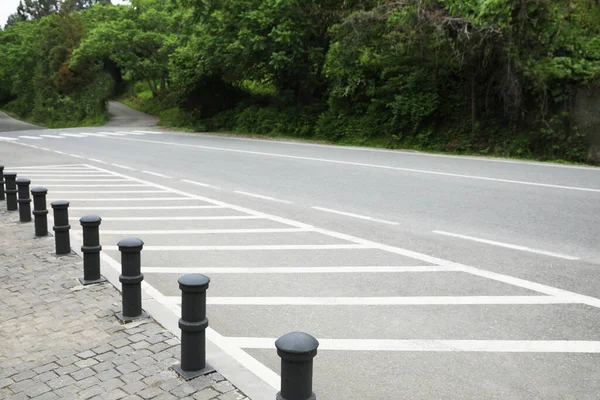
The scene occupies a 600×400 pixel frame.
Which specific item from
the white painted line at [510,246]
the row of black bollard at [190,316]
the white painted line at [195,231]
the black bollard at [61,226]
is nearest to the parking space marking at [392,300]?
the row of black bollard at [190,316]

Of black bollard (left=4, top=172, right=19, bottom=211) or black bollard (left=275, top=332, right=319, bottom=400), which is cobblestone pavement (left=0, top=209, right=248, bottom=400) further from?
black bollard (left=4, top=172, right=19, bottom=211)

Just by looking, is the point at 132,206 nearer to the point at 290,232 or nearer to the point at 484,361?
the point at 290,232

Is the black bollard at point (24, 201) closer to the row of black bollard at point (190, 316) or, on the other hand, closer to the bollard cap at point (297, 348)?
the row of black bollard at point (190, 316)

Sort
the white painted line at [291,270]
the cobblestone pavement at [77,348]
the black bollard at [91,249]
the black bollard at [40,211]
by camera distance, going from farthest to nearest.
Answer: the black bollard at [40,211], the white painted line at [291,270], the black bollard at [91,249], the cobblestone pavement at [77,348]

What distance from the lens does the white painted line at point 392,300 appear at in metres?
5.21

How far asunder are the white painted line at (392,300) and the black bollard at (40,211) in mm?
3102

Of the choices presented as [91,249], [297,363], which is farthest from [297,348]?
Answer: [91,249]

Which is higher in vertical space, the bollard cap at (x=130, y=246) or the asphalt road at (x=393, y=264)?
the bollard cap at (x=130, y=246)

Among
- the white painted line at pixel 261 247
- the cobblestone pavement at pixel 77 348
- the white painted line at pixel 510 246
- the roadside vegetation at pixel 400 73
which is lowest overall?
the cobblestone pavement at pixel 77 348

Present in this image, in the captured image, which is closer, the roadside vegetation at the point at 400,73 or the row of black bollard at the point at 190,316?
the row of black bollard at the point at 190,316

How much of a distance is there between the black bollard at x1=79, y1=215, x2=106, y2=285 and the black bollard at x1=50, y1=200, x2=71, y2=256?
0.95 meters

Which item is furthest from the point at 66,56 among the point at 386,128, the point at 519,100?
the point at 519,100

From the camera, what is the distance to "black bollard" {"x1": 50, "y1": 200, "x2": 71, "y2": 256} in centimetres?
646

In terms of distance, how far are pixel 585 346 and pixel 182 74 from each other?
30545 mm
